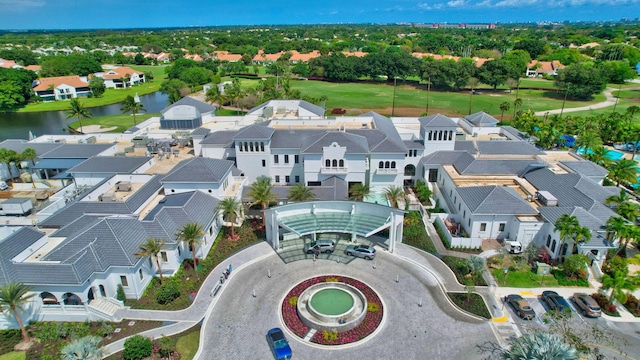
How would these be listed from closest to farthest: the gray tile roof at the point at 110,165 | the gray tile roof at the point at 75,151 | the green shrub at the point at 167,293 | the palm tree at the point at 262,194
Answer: the green shrub at the point at 167,293, the palm tree at the point at 262,194, the gray tile roof at the point at 110,165, the gray tile roof at the point at 75,151

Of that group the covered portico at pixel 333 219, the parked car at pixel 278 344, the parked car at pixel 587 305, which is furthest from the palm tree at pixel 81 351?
the parked car at pixel 587 305

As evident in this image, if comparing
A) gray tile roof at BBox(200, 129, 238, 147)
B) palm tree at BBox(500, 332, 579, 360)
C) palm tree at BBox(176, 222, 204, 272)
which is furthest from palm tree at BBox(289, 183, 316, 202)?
palm tree at BBox(500, 332, 579, 360)

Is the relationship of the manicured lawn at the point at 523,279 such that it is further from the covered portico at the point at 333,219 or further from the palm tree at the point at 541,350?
the palm tree at the point at 541,350

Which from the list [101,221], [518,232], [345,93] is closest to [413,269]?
[518,232]

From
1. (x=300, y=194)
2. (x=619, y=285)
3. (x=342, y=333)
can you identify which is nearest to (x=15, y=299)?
(x=342, y=333)

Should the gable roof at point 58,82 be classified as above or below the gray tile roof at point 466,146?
above

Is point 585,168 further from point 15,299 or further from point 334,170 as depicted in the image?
point 15,299

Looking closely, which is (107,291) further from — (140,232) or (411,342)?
(411,342)
